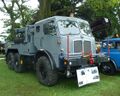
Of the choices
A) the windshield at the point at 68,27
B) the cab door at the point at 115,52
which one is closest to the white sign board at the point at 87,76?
the windshield at the point at 68,27

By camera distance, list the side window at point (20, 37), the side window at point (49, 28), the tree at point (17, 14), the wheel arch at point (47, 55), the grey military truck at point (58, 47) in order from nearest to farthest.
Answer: the grey military truck at point (58, 47)
the wheel arch at point (47, 55)
the side window at point (49, 28)
the side window at point (20, 37)
the tree at point (17, 14)

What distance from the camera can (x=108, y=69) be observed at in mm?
13961

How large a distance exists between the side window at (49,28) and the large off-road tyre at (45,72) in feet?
3.57

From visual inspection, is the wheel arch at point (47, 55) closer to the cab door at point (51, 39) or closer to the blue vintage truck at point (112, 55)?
the cab door at point (51, 39)

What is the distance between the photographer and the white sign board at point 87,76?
34.9 ft

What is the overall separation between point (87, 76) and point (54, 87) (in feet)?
4.60

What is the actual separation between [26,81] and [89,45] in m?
3.20

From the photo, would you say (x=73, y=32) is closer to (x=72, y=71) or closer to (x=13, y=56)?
(x=72, y=71)

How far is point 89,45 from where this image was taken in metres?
11.6

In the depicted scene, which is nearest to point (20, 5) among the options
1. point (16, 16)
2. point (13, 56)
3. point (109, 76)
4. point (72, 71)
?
point (16, 16)

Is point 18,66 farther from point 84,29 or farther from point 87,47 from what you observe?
point 87,47

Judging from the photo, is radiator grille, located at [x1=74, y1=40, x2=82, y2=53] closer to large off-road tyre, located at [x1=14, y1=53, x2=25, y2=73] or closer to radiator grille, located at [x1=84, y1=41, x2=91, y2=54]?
radiator grille, located at [x1=84, y1=41, x2=91, y2=54]

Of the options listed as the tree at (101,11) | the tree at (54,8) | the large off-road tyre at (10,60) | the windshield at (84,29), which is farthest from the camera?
the tree at (101,11)

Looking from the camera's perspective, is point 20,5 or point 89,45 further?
point 20,5
